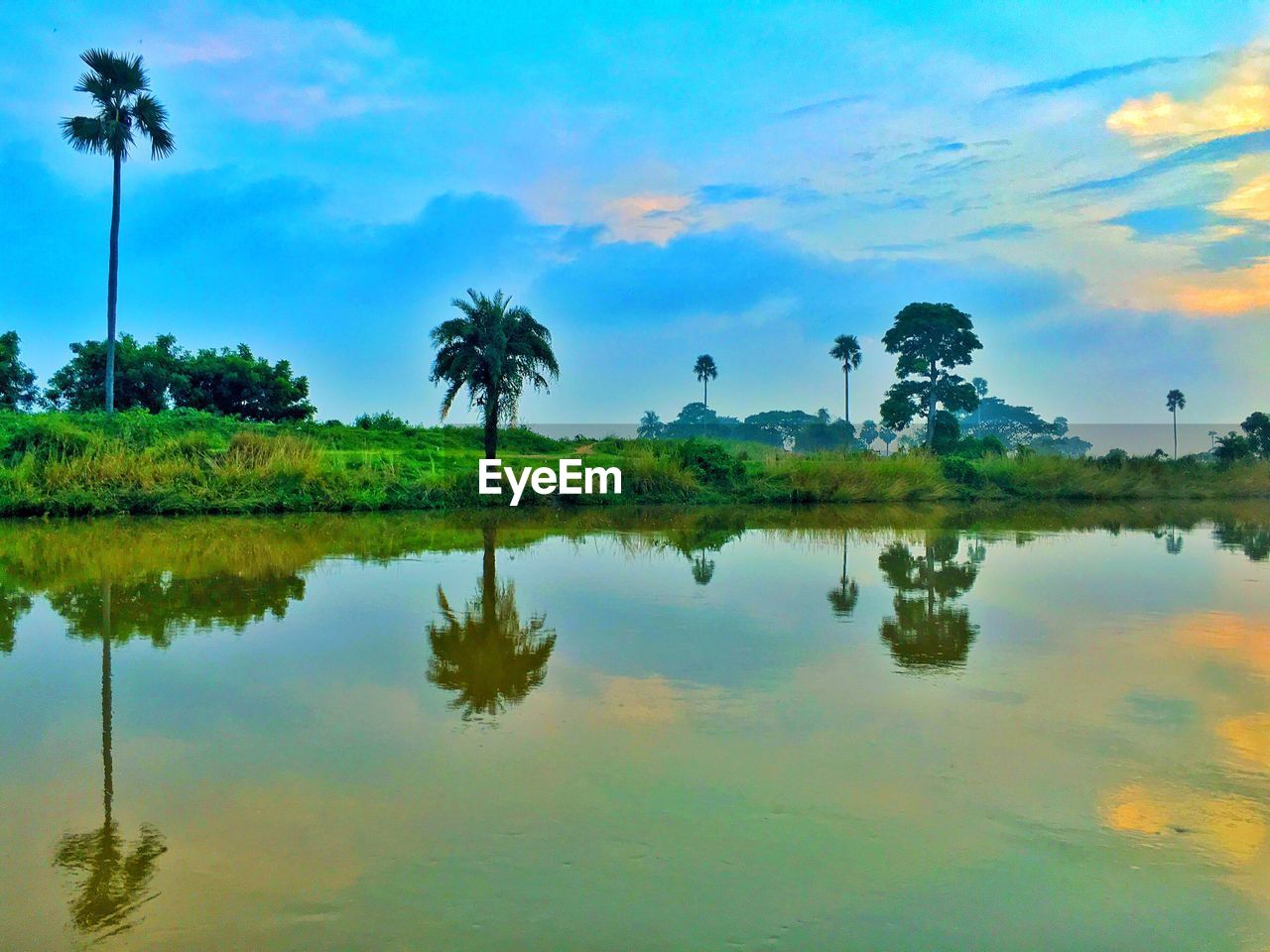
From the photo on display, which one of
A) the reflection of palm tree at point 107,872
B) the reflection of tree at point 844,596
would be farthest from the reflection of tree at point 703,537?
the reflection of palm tree at point 107,872

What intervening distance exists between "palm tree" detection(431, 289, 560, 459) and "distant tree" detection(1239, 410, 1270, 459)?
33.2m

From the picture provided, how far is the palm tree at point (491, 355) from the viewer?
2406 centimetres

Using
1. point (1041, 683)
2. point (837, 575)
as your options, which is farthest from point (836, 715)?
point (837, 575)

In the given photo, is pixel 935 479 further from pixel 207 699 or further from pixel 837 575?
pixel 207 699

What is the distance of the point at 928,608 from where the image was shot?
957 cm

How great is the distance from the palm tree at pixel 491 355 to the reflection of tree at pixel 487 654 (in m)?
14.6

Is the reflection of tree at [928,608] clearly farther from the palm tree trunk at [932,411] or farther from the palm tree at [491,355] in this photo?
the palm tree trunk at [932,411]

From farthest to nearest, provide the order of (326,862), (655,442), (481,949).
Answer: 1. (655,442)
2. (326,862)
3. (481,949)

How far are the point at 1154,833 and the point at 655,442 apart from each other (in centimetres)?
2638

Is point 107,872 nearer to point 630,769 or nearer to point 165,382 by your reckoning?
point 630,769

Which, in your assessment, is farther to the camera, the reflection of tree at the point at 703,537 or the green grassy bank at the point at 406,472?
the green grassy bank at the point at 406,472

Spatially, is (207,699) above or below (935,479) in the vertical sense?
below

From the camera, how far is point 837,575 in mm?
11938

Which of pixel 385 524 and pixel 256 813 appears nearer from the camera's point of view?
pixel 256 813
